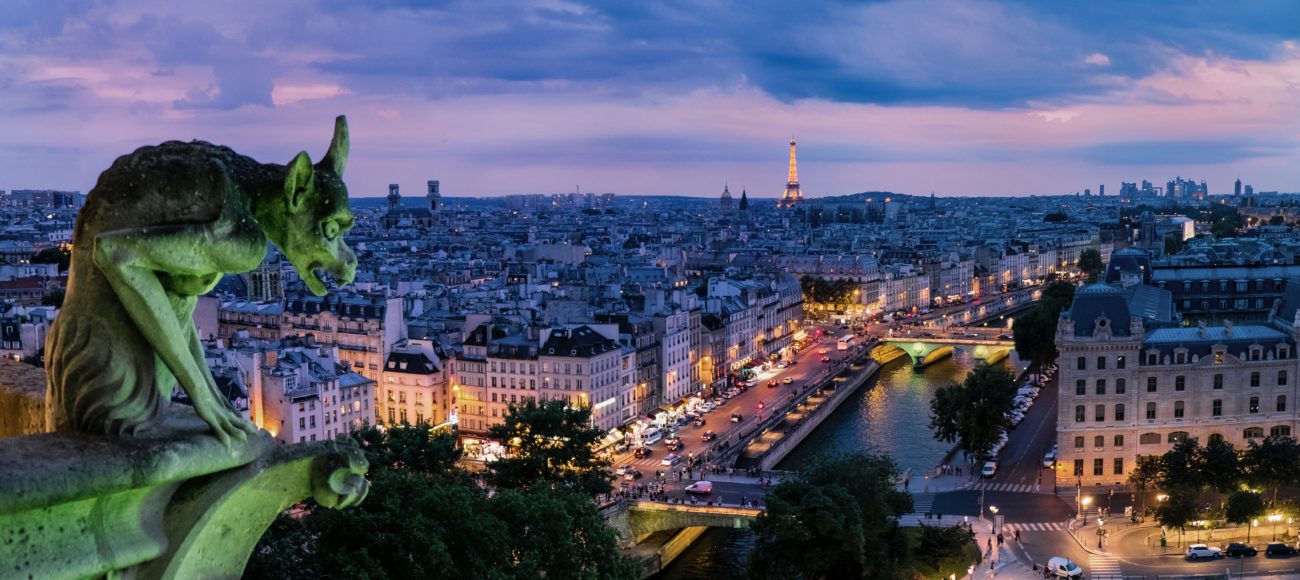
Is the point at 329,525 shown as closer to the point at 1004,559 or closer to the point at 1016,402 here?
the point at 1004,559

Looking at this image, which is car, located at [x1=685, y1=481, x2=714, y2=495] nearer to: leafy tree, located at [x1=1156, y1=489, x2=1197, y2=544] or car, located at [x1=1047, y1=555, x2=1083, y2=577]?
car, located at [x1=1047, y1=555, x2=1083, y2=577]

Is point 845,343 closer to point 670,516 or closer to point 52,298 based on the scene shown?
point 670,516

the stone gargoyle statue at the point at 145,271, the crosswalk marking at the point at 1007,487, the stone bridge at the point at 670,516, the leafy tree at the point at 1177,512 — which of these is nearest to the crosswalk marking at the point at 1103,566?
the leafy tree at the point at 1177,512

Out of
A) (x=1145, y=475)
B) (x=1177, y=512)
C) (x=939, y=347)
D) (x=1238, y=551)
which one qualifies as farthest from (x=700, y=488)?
(x=939, y=347)

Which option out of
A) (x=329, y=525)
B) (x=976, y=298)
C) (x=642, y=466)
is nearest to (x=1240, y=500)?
(x=642, y=466)

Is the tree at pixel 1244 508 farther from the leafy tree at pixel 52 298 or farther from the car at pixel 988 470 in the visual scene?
the leafy tree at pixel 52 298

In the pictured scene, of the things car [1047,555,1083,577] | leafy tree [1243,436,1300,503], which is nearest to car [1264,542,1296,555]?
leafy tree [1243,436,1300,503]
